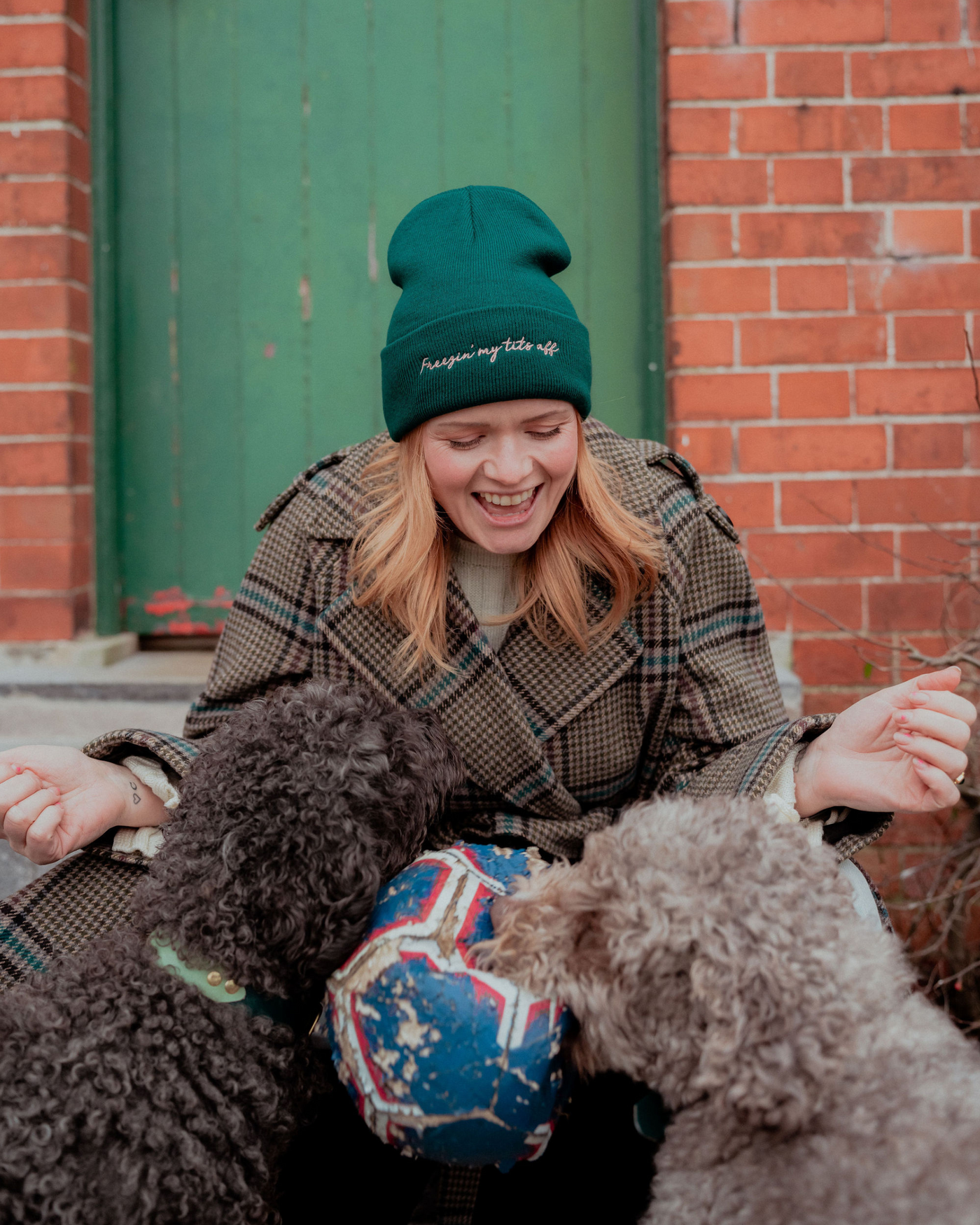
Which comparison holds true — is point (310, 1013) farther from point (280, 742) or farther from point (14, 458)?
point (14, 458)

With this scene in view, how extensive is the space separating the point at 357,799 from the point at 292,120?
2.82m

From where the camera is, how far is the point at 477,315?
6.33ft

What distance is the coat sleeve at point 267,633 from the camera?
87.7 inches

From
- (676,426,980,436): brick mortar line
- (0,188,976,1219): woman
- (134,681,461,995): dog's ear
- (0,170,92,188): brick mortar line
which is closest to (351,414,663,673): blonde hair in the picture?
(0,188,976,1219): woman

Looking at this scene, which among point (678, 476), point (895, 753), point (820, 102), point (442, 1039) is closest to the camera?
point (442, 1039)

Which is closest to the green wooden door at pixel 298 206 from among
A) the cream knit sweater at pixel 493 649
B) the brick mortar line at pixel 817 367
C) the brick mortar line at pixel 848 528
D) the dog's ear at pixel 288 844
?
the brick mortar line at pixel 817 367

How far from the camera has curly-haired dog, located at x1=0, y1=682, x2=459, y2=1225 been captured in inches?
55.3

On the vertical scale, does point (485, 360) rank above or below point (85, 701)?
above

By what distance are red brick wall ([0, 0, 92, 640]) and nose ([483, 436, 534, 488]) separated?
1884 millimetres

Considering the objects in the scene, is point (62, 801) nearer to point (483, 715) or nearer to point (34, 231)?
point (483, 715)

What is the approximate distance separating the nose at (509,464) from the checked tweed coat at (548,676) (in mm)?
283

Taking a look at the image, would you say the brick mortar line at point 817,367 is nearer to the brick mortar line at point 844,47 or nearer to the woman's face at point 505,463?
the brick mortar line at point 844,47

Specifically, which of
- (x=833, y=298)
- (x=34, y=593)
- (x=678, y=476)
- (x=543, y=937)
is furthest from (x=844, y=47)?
(x=34, y=593)

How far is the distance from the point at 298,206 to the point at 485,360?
1981mm
